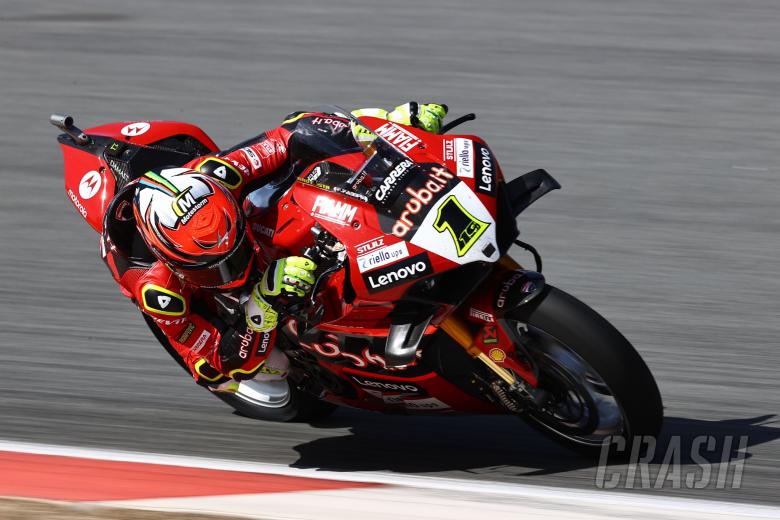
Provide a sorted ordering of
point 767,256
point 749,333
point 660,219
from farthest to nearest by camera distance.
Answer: point 660,219
point 767,256
point 749,333

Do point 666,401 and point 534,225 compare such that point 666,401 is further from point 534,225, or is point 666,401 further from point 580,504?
point 534,225

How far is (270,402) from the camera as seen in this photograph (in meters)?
5.39

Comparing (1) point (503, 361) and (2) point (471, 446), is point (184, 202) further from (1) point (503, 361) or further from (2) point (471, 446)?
(2) point (471, 446)

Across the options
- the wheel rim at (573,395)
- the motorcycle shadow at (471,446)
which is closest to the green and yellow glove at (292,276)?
the wheel rim at (573,395)

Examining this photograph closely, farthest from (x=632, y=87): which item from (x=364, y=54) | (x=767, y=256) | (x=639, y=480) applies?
(x=639, y=480)

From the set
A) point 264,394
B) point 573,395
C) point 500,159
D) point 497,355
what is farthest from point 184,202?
point 500,159

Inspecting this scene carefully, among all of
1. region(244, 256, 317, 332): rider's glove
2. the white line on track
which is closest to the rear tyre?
the white line on track

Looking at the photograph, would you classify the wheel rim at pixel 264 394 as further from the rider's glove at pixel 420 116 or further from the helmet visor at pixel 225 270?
the rider's glove at pixel 420 116

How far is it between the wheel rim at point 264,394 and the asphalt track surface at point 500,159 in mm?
100

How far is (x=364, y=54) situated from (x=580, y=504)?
652 cm

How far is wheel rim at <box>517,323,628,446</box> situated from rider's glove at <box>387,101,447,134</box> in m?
0.83

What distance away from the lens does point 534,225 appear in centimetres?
714

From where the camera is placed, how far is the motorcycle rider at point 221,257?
164 inches

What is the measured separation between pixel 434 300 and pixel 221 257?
736 millimetres
